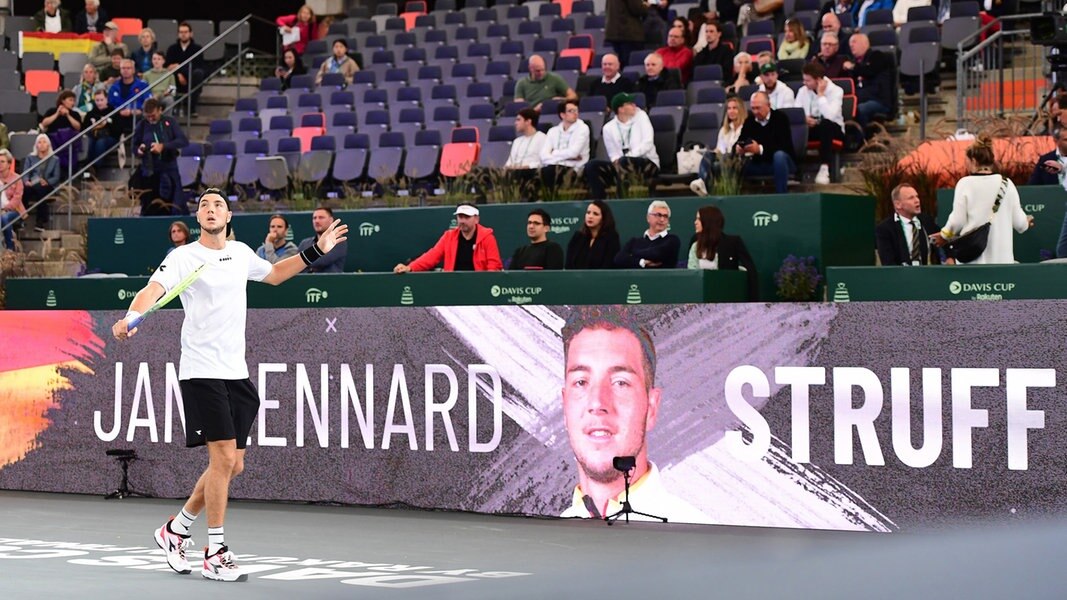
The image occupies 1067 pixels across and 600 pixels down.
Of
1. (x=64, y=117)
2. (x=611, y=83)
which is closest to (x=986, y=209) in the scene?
(x=611, y=83)

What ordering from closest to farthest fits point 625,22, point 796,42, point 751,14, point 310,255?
point 310,255, point 796,42, point 625,22, point 751,14

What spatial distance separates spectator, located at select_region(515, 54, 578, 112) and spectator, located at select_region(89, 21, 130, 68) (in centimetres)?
748

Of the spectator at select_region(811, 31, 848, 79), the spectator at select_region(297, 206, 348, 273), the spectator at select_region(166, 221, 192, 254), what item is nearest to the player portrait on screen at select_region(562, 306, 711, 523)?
the spectator at select_region(297, 206, 348, 273)

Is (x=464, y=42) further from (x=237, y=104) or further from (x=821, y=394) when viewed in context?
(x=821, y=394)

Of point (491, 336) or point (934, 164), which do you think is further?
point (934, 164)

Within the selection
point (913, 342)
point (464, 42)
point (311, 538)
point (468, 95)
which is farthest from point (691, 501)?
point (464, 42)

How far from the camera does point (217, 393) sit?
27.1 feet

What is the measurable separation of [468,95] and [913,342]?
40.0 feet

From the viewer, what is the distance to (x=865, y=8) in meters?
19.2

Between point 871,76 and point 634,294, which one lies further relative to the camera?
point 871,76

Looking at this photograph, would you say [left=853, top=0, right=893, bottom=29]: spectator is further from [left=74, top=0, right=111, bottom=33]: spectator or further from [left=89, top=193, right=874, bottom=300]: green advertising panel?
[left=74, top=0, right=111, bottom=33]: spectator

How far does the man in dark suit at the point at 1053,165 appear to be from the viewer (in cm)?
1269

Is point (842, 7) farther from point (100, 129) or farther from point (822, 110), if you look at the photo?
point (100, 129)

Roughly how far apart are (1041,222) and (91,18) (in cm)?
1790
